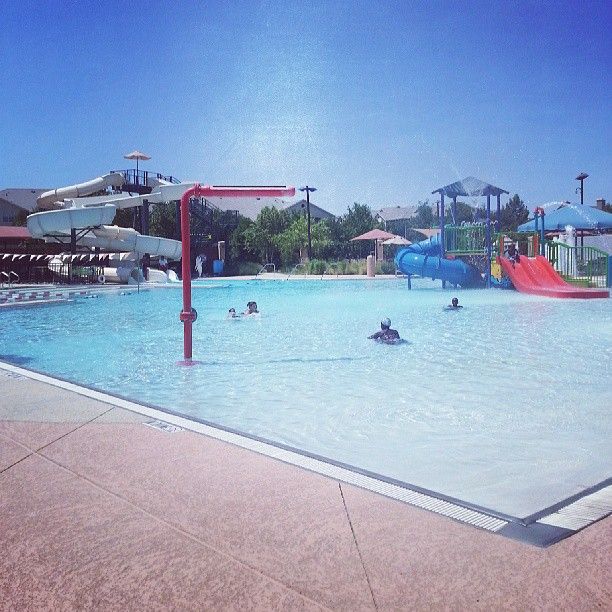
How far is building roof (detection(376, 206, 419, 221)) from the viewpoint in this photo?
7738cm

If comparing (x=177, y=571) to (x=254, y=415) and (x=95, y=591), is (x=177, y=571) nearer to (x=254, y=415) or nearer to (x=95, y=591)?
(x=95, y=591)

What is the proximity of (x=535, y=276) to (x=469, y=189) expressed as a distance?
3.93m

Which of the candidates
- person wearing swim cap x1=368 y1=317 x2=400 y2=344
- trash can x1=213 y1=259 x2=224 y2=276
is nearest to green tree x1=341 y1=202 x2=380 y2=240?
trash can x1=213 y1=259 x2=224 y2=276

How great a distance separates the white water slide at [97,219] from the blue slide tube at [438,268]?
867 cm

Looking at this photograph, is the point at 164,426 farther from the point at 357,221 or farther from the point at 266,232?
the point at 357,221

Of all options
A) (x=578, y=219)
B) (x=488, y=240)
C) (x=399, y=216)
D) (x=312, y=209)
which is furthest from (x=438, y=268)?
(x=399, y=216)

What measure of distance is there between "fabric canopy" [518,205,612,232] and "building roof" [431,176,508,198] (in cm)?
432

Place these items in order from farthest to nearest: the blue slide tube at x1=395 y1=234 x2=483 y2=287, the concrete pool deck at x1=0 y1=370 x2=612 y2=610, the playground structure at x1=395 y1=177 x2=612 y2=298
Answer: the blue slide tube at x1=395 y1=234 x2=483 y2=287 < the playground structure at x1=395 y1=177 x2=612 y2=298 < the concrete pool deck at x1=0 y1=370 x2=612 y2=610

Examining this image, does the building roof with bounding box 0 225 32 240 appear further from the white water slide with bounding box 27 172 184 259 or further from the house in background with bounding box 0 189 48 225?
the house in background with bounding box 0 189 48 225

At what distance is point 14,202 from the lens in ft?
191

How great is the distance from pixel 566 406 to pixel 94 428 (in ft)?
12.5

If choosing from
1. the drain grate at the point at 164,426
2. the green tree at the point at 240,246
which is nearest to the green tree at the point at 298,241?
the green tree at the point at 240,246

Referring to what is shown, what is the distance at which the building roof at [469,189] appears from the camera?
20.0 metres

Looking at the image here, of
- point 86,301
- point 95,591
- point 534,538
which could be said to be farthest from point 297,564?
point 86,301
